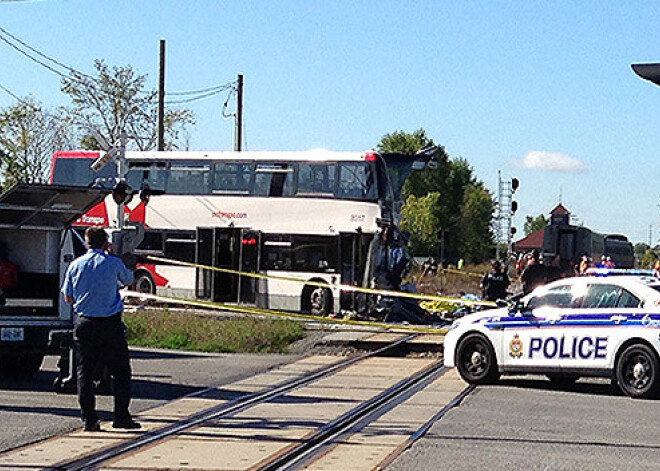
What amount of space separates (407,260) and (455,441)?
64.5 feet

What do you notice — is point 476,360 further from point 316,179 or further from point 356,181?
point 316,179

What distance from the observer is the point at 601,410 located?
45.0ft

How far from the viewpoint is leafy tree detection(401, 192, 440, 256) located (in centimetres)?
9419

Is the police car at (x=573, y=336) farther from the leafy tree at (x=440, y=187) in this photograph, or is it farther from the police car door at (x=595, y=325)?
the leafy tree at (x=440, y=187)

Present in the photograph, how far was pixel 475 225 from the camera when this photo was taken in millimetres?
105438

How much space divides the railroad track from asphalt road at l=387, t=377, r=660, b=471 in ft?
1.17

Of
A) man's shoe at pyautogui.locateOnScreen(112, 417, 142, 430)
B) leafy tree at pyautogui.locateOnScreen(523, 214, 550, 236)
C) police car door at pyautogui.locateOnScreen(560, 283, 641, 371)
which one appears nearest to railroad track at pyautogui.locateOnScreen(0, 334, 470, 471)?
man's shoe at pyautogui.locateOnScreen(112, 417, 142, 430)

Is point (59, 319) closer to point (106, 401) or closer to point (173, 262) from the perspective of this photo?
point (106, 401)

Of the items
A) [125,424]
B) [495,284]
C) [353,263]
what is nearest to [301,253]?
[353,263]

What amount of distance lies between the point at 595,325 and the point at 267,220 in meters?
16.2

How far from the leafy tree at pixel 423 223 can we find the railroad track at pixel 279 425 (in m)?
76.3

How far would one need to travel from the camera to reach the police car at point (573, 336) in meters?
14.8

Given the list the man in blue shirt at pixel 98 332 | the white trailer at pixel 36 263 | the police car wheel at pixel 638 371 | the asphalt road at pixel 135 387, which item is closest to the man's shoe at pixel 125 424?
the man in blue shirt at pixel 98 332

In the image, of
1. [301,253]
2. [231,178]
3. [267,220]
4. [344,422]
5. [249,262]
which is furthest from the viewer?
[231,178]
